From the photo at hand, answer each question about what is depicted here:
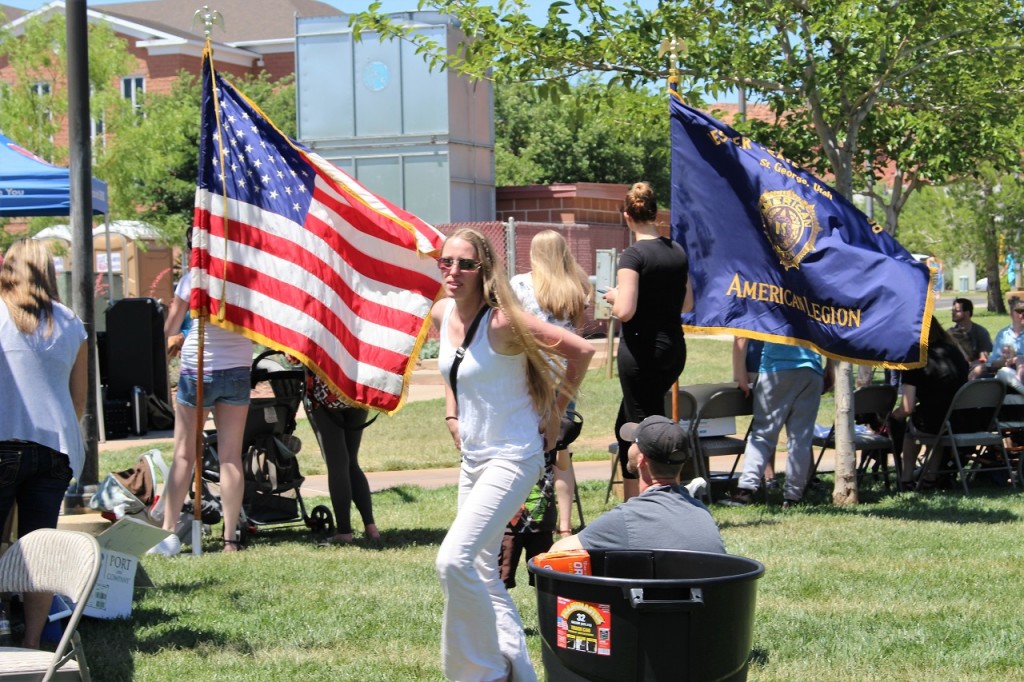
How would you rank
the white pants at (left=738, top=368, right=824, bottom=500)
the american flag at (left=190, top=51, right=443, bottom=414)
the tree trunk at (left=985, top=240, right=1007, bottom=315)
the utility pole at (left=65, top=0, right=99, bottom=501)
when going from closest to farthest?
the american flag at (left=190, top=51, right=443, bottom=414) → the utility pole at (left=65, top=0, right=99, bottom=501) → the white pants at (left=738, top=368, right=824, bottom=500) → the tree trunk at (left=985, top=240, right=1007, bottom=315)

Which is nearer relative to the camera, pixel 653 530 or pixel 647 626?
pixel 647 626

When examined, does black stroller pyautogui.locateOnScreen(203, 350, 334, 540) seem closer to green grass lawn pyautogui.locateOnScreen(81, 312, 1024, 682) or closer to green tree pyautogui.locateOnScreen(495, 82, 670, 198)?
green grass lawn pyautogui.locateOnScreen(81, 312, 1024, 682)

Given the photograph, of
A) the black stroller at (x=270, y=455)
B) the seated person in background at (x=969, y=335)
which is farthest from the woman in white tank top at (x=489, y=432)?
the seated person in background at (x=969, y=335)

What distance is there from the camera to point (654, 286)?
7.81 m

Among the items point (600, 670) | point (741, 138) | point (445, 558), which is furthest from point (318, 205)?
point (600, 670)

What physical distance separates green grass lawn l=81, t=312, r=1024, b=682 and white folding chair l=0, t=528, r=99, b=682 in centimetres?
102

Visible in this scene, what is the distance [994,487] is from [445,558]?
753 centimetres

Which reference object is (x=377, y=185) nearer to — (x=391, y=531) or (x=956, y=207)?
(x=391, y=531)

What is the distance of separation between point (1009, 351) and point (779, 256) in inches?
173

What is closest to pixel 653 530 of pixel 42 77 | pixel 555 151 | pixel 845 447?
pixel 845 447

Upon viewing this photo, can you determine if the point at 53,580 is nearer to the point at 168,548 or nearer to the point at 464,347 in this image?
the point at 464,347

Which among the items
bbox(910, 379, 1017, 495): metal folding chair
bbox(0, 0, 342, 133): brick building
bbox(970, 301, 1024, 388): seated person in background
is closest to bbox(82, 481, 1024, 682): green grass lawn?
bbox(910, 379, 1017, 495): metal folding chair

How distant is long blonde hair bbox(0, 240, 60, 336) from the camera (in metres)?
5.71

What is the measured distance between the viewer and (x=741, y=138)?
906cm
